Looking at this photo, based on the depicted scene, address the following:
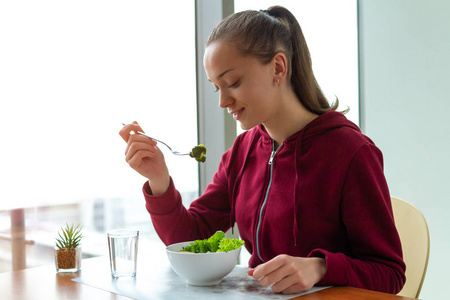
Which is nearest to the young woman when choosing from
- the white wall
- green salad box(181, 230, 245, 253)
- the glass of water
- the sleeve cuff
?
the sleeve cuff

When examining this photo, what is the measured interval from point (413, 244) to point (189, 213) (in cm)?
66

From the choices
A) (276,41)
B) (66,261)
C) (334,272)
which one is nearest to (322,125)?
(276,41)

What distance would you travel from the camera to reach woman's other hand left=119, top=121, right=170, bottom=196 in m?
1.26

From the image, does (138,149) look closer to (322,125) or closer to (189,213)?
(189,213)

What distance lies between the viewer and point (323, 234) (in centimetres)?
120

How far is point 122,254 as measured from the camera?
3.45ft

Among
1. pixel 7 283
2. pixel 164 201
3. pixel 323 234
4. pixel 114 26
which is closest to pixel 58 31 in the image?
pixel 114 26

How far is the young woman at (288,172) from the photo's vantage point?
43.5 inches

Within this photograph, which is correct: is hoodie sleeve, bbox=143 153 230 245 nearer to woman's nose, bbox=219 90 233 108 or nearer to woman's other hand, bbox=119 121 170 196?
woman's other hand, bbox=119 121 170 196

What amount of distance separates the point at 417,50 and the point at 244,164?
171 cm

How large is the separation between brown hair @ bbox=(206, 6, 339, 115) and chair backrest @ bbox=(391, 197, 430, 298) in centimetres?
39

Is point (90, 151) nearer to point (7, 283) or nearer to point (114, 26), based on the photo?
point (114, 26)

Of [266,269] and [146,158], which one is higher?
[146,158]

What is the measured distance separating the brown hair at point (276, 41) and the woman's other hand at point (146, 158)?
312mm
